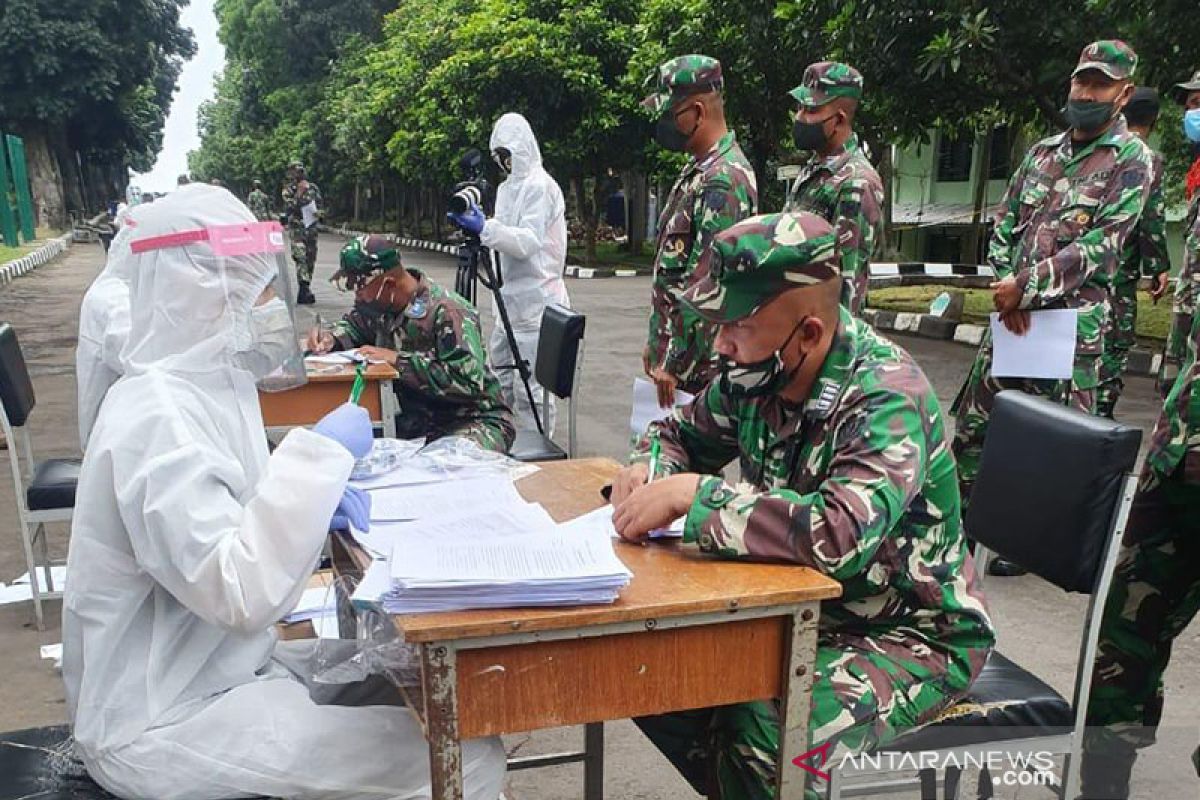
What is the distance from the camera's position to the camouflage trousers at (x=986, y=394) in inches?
143

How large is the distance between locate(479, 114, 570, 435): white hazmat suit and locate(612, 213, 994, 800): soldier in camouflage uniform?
403cm

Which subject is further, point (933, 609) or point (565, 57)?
point (565, 57)

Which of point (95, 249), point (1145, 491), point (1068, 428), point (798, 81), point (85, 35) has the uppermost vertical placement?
point (85, 35)

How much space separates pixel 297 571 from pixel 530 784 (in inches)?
53.9

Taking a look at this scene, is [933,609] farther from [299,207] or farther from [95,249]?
[95,249]

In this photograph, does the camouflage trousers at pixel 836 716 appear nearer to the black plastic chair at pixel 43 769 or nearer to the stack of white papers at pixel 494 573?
the stack of white papers at pixel 494 573

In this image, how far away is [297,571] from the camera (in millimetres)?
1562

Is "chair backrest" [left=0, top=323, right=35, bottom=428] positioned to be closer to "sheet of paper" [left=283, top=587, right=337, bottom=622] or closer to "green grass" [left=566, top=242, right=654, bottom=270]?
"sheet of paper" [left=283, top=587, right=337, bottom=622]

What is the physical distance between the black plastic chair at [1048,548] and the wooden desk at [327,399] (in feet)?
7.77

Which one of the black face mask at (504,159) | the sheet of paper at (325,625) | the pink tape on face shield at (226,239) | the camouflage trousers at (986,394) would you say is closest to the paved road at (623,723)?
the camouflage trousers at (986,394)

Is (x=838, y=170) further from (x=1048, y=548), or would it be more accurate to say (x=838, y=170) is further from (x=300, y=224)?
(x=300, y=224)

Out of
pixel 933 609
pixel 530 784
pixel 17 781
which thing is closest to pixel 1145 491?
pixel 933 609

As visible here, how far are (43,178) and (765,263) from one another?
31797 millimetres

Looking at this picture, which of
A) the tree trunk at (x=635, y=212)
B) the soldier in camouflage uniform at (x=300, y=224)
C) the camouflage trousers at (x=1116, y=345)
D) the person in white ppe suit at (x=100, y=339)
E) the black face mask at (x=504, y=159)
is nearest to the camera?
the person in white ppe suit at (x=100, y=339)
